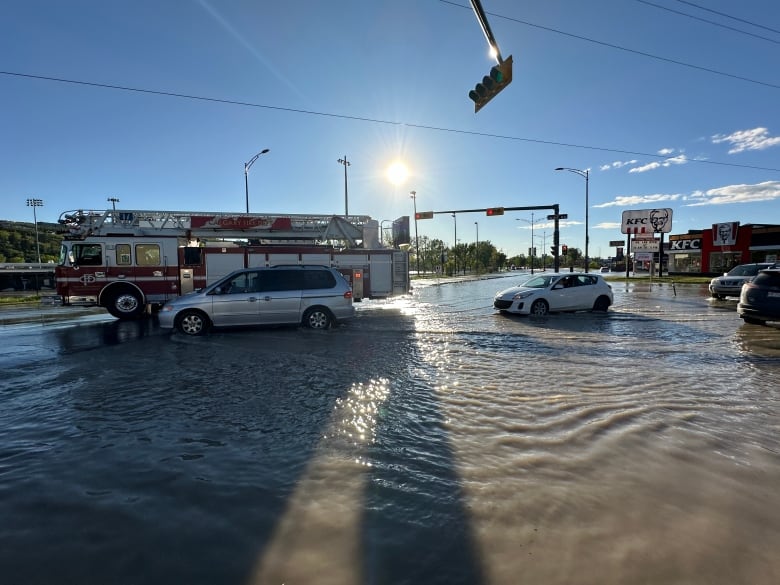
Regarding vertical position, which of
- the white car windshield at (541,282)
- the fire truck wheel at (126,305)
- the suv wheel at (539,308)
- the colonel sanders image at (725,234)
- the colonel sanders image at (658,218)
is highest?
the colonel sanders image at (658,218)

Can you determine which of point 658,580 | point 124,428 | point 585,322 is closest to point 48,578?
point 124,428

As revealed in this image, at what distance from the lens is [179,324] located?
1025 cm

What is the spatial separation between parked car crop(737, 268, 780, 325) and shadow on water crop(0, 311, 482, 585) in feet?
29.4

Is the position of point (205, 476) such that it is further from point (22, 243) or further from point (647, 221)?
point (22, 243)

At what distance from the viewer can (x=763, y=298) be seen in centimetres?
1010

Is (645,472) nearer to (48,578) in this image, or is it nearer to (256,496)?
(256,496)

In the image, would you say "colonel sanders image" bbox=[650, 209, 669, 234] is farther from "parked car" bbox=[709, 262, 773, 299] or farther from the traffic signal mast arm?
the traffic signal mast arm

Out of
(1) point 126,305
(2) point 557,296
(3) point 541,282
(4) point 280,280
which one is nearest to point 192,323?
(4) point 280,280

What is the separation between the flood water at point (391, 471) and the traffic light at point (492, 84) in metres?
5.72

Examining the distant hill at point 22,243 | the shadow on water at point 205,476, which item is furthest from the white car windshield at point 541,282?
the distant hill at point 22,243

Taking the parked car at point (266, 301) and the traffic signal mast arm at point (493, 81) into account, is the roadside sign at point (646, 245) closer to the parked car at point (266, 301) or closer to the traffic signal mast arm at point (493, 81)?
the traffic signal mast arm at point (493, 81)

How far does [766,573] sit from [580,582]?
1030 mm

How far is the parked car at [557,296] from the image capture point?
13.8 meters

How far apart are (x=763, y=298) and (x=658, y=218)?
32741mm
